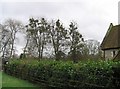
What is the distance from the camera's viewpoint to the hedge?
13.5 meters

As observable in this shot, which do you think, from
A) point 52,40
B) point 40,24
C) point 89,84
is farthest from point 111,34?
point 89,84

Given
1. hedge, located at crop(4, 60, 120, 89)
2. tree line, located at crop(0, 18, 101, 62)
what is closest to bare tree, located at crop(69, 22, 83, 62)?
tree line, located at crop(0, 18, 101, 62)

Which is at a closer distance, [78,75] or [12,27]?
[78,75]

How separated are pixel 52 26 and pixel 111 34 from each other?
15218 mm

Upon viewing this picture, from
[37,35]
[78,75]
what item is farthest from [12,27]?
[78,75]

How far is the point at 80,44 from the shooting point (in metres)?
55.5

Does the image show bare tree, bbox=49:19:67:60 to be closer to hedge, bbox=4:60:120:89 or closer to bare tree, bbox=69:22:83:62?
bare tree, bbox=69:22:83:62

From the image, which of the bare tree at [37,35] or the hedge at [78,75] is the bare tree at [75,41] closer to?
the bare tree at [37,35]

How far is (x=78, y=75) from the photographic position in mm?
16203

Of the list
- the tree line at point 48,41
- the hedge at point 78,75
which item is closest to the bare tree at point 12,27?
the tree line at point 48,41

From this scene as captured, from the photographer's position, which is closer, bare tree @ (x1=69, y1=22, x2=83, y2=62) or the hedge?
the hedge

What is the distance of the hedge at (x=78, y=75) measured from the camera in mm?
13453

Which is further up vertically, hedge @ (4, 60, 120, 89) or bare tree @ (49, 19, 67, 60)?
bare tree @ (49, 19, 67, 60)

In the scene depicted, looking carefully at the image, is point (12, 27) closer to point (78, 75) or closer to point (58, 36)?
point (58, 36)
